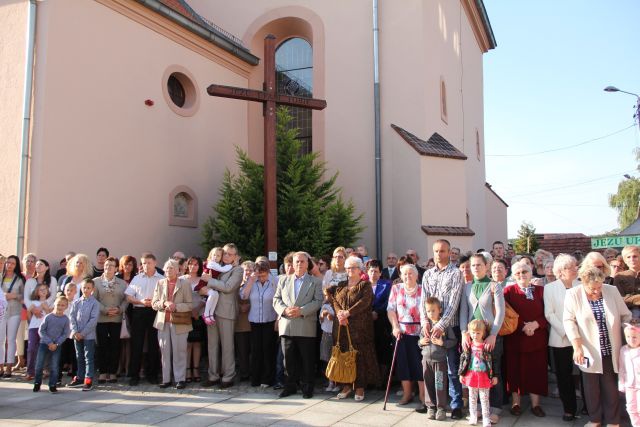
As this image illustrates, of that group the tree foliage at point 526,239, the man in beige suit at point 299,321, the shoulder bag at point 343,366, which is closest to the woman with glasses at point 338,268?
the man in beige suit at point 299,321

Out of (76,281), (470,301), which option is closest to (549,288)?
(470,301)

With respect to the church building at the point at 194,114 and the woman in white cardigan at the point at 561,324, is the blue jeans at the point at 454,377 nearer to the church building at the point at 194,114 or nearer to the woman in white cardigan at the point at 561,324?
the woman in white cardigan at the point at 561,324

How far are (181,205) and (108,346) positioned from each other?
539 centimetres

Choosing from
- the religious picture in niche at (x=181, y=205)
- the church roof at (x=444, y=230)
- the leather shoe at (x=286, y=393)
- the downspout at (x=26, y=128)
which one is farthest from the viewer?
the church roof at (x=444, y=230)

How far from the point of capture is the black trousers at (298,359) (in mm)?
7105

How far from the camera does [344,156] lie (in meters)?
14.7

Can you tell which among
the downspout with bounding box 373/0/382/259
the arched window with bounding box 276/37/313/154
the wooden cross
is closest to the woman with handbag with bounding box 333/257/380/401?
the wooden cross

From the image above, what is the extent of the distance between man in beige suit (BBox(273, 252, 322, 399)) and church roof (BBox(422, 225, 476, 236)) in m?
6.41

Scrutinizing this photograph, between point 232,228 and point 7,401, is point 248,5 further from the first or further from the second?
point 7,401

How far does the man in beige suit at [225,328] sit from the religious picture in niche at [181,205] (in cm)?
540

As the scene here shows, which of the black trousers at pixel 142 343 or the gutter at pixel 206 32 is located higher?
the gutter at pixel 206 32

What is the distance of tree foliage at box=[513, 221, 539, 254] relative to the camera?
108ft

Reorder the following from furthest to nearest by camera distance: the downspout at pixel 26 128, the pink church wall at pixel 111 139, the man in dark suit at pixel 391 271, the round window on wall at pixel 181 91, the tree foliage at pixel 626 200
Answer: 1. the tree foliage at pixel 626 200
2. the round window on wall at pixel 181 91
3. the pink church wall at pixel 111 139
4. the downspout at pixel 26 128
5. the man in dark suit at pixel 391 271

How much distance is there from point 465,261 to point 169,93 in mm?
8572
